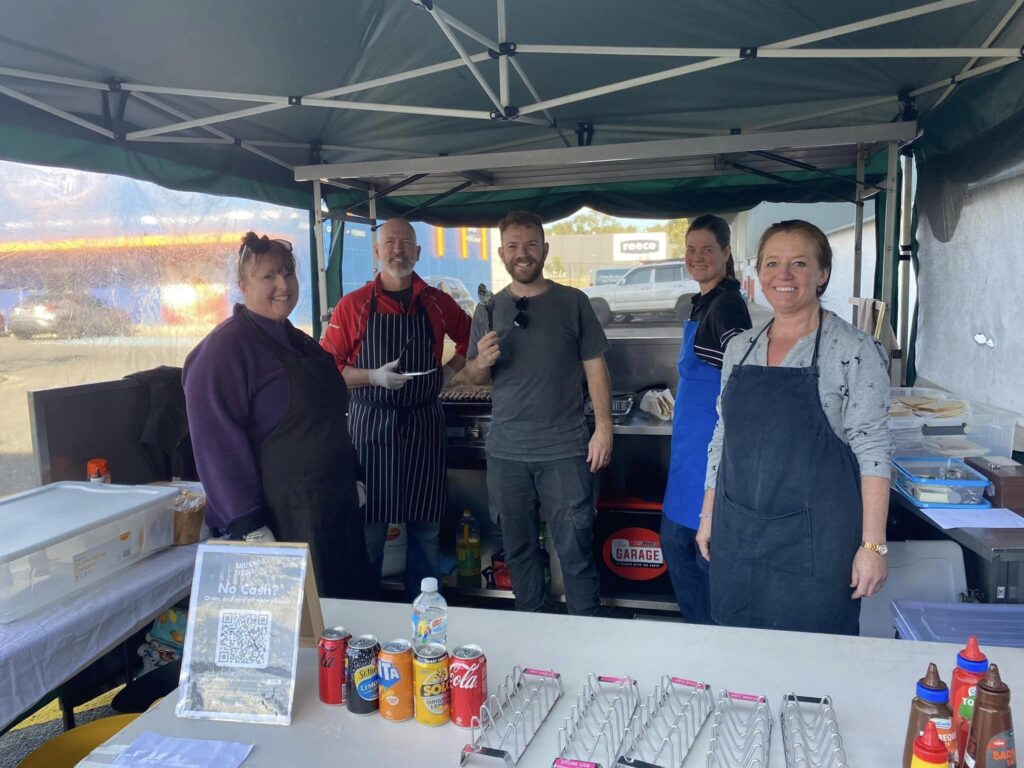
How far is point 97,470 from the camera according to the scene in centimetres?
237

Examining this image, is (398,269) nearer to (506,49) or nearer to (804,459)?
(506,49)

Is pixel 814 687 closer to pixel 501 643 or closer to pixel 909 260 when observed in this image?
pixel 501 643

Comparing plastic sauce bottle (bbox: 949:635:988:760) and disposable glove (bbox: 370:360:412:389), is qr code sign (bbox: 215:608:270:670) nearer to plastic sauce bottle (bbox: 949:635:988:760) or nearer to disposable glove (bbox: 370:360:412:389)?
plastic sauce bottle (bbox: 949:635:988:760)

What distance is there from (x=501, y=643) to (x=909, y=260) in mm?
3341

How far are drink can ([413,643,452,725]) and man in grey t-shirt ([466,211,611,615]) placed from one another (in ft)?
4.73

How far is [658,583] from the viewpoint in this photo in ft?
10.8

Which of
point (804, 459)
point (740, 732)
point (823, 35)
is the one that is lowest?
point (740, 732)

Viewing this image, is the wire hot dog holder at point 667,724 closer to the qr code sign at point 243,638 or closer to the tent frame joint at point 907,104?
the qr code sign at point 243,638

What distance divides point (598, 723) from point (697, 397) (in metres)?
1.39

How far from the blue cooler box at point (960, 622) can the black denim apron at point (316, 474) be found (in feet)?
5.08

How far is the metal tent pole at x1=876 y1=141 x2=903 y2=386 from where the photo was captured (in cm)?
327

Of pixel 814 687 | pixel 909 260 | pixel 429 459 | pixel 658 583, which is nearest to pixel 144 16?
pixel 429 459

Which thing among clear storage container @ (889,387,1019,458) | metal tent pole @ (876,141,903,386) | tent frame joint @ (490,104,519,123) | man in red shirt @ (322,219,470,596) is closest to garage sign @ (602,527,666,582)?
man in red shirt @ (322,219,470,596)


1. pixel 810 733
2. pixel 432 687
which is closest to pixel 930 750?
pixel 810 733
